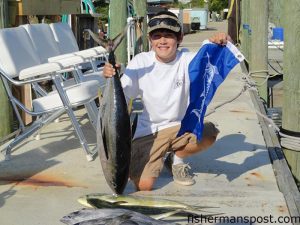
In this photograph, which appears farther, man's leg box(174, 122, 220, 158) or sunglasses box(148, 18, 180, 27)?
man's leg box(174, 122, 220, 158)

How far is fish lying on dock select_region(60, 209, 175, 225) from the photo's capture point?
8.14 feet

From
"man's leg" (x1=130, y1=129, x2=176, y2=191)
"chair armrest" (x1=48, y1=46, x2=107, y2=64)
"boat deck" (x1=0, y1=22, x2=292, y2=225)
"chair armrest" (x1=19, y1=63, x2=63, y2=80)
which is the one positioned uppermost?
"chair armrest" (x1=48, y1=46, x2=107, y2=64)

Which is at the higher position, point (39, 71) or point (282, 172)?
point (39, 71)

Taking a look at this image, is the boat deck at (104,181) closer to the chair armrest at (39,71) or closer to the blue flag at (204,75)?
the blue flag at (204,75)

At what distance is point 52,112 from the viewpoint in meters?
4.85

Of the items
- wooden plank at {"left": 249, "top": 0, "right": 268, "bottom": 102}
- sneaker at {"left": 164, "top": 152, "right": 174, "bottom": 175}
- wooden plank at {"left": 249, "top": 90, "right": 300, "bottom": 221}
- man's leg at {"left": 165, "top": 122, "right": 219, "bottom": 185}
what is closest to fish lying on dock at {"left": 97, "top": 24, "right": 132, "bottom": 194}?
man's leg at {"left": 165, "top": 122, "right": 219, "bottom": 185}

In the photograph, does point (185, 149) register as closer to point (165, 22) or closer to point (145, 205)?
point (145, 205)

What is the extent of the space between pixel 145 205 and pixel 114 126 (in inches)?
20.5

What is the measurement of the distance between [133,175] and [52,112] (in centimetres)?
128

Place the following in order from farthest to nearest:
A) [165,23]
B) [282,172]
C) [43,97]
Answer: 1. [43,97]
2. [282,172]
3. [165,23]

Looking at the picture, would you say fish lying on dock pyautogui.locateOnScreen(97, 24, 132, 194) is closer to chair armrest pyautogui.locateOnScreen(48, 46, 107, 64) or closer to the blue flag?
the blue flag

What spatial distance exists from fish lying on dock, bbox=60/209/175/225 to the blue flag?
54.4 inches

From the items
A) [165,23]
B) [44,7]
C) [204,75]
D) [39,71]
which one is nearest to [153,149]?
[204,75]

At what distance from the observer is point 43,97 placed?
4922 mm
